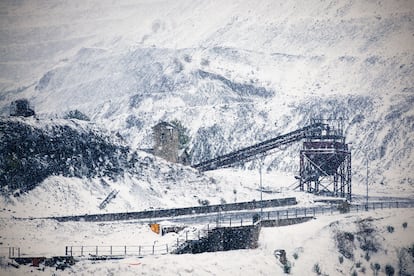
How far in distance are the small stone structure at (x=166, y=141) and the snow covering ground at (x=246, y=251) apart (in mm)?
23094

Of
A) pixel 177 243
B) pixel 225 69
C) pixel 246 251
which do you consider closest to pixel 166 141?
pixel 246 251

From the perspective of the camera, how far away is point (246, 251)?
152ft

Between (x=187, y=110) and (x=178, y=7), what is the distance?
72.0 m

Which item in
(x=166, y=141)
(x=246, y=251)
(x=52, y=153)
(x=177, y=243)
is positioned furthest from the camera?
(x=166, y=141)

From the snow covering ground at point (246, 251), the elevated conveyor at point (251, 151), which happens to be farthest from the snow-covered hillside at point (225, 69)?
the snow covering ground at point (246, 251)

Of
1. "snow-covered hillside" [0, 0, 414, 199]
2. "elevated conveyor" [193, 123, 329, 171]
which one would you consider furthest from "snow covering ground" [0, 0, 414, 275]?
"elevated conveyor" [193, 123, 329, 171]

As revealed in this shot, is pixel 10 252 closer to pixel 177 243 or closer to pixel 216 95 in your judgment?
pixel 177 243

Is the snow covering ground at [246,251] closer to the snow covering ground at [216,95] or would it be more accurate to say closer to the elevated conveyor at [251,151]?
the snow covering ground at [216,95]

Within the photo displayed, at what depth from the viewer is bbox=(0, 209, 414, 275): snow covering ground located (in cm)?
3909

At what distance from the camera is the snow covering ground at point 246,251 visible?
128ft

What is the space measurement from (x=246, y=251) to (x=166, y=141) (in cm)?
3011

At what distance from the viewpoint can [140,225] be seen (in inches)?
1940

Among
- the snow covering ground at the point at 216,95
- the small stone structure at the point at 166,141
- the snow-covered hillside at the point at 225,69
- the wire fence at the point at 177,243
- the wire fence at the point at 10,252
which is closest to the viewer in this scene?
the wire fence at the point at 10,252

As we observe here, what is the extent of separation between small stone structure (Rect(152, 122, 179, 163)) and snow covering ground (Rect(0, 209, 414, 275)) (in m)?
23.1
